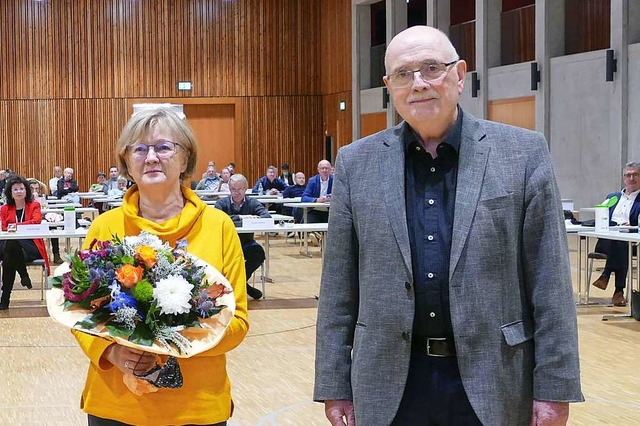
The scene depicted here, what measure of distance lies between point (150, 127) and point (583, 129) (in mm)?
14354

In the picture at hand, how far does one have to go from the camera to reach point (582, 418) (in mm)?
5469

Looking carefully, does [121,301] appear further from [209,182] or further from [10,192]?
[209,182]

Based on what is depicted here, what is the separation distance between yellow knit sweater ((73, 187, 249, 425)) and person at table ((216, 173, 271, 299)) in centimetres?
748

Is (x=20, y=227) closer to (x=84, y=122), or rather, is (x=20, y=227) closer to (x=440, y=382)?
(x=440, y=382)

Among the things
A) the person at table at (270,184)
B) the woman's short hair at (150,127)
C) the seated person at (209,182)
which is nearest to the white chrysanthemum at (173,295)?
the woman's short hair at (150,127)

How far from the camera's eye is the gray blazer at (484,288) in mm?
2223

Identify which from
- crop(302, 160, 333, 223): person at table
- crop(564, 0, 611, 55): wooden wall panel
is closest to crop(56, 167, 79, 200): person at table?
crop(302, 160, 333, 223): person at table

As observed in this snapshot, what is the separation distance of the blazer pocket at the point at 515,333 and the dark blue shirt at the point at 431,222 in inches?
5.1

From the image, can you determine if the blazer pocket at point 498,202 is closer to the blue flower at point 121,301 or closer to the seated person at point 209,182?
the blue flower at point 121,301

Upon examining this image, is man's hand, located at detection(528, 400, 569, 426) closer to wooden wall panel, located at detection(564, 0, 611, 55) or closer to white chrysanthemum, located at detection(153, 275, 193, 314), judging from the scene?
white chrysanthemum, located at detection(153, 275, 193, 314)

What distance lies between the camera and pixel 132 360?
241cm

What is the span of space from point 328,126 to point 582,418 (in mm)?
20461

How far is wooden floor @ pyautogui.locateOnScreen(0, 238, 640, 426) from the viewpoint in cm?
565

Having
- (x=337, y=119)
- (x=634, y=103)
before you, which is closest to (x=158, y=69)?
(x=337, y=119)
